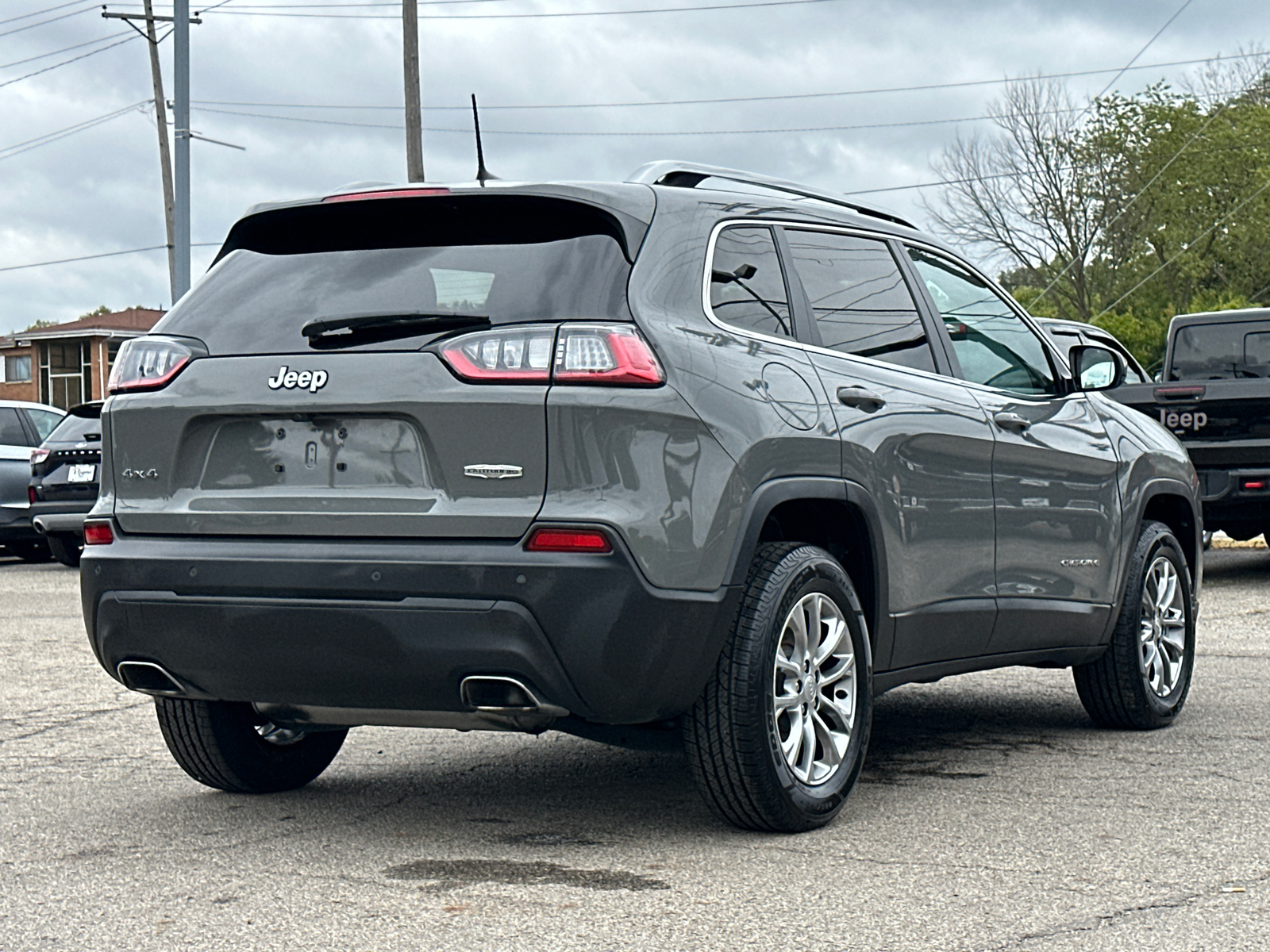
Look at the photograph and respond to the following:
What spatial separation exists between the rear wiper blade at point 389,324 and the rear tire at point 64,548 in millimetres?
13283

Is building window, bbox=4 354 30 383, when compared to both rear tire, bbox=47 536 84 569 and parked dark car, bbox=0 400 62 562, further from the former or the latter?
rear tire, bbox=47 536 84 569

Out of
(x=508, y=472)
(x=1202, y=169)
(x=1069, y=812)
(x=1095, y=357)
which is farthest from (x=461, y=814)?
(x=1202, y=169)

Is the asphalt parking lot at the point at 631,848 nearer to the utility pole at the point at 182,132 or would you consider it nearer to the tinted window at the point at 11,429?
the tinted window at the point at 11,429

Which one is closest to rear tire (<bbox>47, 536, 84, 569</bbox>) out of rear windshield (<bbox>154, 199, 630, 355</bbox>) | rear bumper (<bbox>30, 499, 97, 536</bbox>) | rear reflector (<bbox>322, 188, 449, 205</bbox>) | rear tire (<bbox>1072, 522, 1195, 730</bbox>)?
rear bumper (<bbox>30, 499, 97, 536</bbox>)

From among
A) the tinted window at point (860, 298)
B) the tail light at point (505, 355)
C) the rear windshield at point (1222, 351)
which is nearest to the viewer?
the tail light at point (505, 355)

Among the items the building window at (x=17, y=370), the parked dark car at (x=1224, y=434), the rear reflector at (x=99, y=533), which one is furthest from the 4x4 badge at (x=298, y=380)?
the building window at (x=17, y=370)

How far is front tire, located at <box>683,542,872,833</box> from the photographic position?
4684 millimetres

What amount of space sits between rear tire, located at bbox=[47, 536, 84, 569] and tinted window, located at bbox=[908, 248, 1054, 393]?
12.7 meters

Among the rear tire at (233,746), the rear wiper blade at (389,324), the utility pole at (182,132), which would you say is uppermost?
the utility pole at (182,132)

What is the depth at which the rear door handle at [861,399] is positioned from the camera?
5.19 meters

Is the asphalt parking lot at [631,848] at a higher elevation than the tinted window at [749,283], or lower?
lower

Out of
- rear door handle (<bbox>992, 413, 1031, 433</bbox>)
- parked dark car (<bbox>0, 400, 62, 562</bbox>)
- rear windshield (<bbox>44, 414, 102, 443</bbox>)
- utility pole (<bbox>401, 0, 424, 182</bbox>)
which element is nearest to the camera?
rear door handle (<bbox>992, 413, 1031, 433</bbox>)

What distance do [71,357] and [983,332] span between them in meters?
63.6

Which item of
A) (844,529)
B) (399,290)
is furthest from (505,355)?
(844,529)
